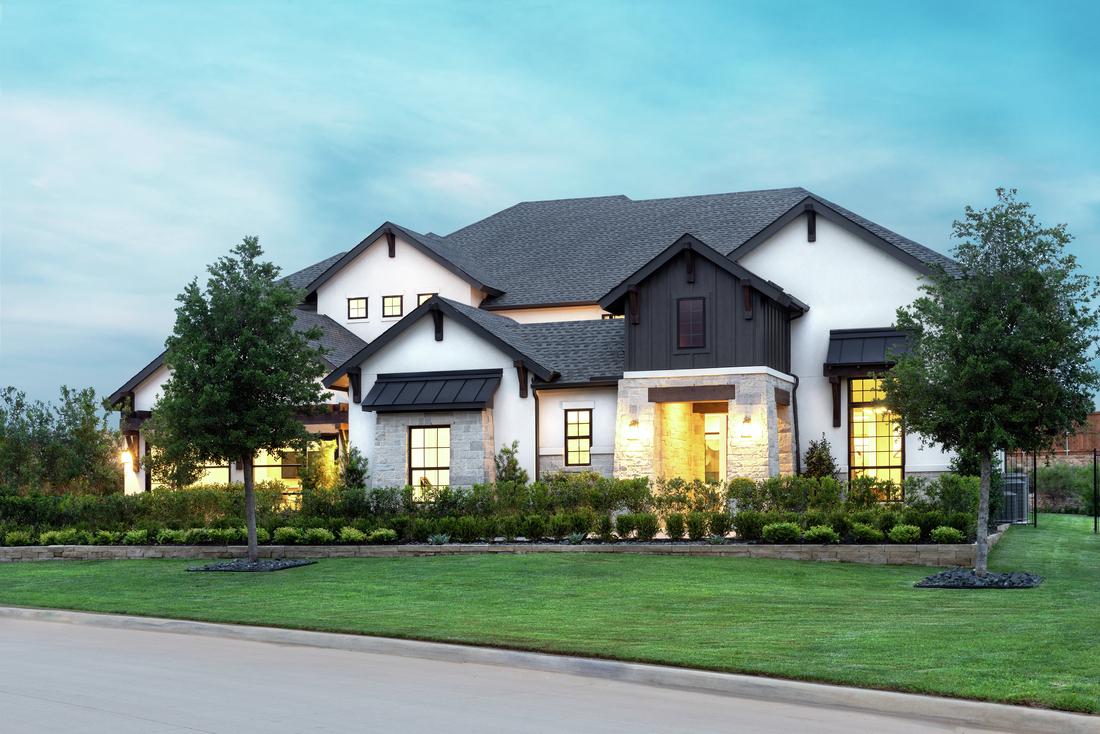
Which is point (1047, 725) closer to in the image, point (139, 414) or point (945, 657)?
point (945, 657)

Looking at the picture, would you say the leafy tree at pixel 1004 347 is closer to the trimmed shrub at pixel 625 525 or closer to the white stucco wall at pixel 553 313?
the trimmed shrub at pixel 625 525

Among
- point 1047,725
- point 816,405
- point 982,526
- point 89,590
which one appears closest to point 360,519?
point 89,590

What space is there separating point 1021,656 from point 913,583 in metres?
8.65

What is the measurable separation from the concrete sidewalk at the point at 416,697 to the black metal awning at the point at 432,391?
1611 centimetres

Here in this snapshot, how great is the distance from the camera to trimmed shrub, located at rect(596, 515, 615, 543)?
25703mm

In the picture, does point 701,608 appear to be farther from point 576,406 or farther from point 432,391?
point 432,391

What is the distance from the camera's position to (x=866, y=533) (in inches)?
933

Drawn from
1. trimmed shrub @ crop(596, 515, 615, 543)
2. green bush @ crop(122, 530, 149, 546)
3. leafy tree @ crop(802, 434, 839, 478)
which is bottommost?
green bush @ crop(122, 530, 149, 546)

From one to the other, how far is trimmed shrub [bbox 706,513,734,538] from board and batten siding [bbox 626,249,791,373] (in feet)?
16.4

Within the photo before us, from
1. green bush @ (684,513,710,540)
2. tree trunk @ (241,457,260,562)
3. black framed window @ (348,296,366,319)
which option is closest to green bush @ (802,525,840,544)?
green bush @ (684,513,710,540)

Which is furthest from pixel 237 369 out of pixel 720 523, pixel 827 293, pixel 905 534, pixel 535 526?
pixel 827 293

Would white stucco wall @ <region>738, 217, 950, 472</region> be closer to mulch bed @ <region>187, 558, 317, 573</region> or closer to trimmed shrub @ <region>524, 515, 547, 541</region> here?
trimmed shrub @ <region>524, 515, 547, 541</region>

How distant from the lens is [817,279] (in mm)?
30688

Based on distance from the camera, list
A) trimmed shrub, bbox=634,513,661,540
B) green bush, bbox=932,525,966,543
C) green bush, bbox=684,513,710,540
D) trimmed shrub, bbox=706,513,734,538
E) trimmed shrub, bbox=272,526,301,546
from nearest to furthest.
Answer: green bush, bbox=932,525,966,543 → trimmed shrub, bbox=706,513,734,538 → green bush, bbox=684,513,710,540 → trimmed shrub, bbox=634,513,661,540 → trimmed shrub, bbox=272,526,301,546
